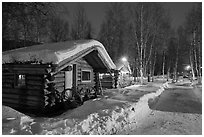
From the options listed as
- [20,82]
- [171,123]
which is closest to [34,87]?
[20,82]

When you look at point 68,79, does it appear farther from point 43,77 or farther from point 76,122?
point 76,122

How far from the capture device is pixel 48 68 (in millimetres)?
6484

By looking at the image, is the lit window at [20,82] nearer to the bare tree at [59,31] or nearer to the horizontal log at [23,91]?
the horizontal log at [23,91]

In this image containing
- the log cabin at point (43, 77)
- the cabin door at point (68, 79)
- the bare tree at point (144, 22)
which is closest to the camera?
the log cabin at point (43, 77)

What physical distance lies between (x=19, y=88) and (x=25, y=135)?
4523mm

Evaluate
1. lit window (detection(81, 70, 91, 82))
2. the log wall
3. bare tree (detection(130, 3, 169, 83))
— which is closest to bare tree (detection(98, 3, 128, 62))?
bare tree (detection(130, 3, 169, 83))

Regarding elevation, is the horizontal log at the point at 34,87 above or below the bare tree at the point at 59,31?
below

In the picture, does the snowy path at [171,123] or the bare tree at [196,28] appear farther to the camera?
the bare tree at [196,28]

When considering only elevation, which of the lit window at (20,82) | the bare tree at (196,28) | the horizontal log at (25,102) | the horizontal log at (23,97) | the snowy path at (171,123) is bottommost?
the snowy path at (171,123)

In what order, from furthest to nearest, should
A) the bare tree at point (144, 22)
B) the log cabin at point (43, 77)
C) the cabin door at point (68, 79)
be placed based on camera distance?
the bare tree at point (144, 22)
the cabin door at point (68, 79)
the log cabin at point (43, 77)

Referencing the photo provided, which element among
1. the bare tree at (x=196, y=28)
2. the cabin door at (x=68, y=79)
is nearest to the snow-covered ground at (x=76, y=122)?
the cabin door at (x=68, y=79)

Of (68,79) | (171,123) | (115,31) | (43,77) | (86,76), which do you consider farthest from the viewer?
(115,31)

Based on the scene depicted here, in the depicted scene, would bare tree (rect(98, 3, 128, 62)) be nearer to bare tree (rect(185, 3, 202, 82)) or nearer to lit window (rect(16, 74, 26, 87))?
bare tree (rect(185, 3, 202, 82))

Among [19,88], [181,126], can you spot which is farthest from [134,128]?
[19,88]
